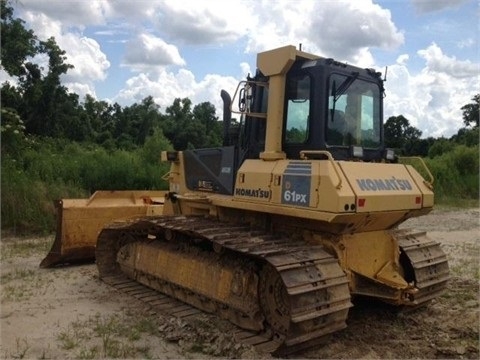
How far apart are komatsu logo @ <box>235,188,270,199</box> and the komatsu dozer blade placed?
301 centimetres

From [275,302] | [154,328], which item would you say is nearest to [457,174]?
[275,302]

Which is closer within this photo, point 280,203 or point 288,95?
point 280,203

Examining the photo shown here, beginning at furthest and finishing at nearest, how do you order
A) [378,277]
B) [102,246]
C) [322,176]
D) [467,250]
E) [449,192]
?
[449,192] < [467,250] < [102,246] < [378,277] < [322,176]

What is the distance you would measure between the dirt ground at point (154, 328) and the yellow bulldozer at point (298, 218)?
309 millimetres

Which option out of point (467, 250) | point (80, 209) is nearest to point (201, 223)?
point (80, 209)

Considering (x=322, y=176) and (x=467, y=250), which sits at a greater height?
(x=322, y=176)

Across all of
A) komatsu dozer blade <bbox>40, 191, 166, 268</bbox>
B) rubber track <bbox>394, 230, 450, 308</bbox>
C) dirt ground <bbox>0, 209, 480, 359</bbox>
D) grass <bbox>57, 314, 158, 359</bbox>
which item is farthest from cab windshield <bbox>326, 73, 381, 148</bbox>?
komatsu dozer blade <bbox>40, 191, 166, 268</bbox>

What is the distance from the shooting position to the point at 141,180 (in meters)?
14.2

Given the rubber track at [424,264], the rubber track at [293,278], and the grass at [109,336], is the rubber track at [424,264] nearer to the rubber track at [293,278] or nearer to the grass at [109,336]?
the rubber track at [293,278]

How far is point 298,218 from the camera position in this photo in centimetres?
545

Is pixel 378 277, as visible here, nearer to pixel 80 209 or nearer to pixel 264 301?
pixel 264 301

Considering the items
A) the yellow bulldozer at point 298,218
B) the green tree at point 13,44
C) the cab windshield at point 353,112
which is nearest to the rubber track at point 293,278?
the yellow bulldozer at point 298,218

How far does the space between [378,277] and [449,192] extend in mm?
17282

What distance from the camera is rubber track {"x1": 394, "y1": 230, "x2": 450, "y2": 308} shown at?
19.1ft
